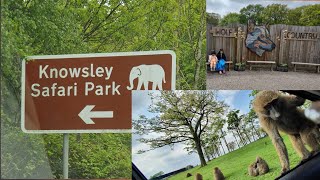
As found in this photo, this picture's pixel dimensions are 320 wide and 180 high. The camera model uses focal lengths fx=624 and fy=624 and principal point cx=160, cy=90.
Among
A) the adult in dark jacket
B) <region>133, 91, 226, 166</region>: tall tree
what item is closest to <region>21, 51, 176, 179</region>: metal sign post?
<region>133, 91, 226, 166</region>: tall tree

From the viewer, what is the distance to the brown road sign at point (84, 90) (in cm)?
436

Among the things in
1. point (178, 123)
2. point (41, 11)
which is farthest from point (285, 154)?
point (41, 11)

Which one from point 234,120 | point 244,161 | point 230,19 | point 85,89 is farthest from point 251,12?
point 244,161

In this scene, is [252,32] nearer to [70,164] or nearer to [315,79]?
[315,79]

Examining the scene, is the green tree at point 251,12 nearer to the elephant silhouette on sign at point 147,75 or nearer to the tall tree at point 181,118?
the elephant silhouette on sign at point 147,75

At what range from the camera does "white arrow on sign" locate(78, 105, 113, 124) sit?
4.37 m

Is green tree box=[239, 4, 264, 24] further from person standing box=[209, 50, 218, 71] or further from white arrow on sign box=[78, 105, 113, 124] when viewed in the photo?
white arrow on sign box=[78, 105, 113, 124]

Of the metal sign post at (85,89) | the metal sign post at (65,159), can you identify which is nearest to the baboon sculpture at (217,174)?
the metal sign post at (85,89)

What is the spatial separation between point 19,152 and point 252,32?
2.78m

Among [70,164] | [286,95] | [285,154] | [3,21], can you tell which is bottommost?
[70,164]

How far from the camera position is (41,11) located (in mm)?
4727

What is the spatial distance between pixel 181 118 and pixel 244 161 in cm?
43

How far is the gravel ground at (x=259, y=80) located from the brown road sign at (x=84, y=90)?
1.22m

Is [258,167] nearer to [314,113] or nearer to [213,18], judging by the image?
[314,113]
